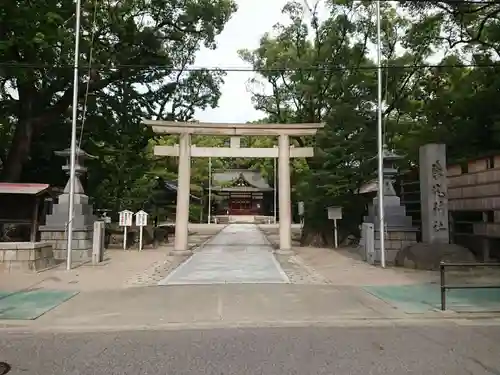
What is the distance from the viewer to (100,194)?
24953mm

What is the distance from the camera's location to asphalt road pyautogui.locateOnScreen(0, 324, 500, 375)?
212 inches

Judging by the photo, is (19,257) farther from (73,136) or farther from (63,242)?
(73,136)

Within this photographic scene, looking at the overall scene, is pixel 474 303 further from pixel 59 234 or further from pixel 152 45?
pixel 152 45

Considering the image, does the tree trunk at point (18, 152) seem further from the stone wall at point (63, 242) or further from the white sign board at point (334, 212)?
the white sign board at point (334, 212)

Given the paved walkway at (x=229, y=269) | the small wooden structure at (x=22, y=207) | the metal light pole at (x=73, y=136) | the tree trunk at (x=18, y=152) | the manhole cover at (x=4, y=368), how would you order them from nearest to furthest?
the manhole cover at (x=4, y=368)
the paved walkway at (x=229, y=269)
the metal light pole at (x=73, y=136)
the small wooden structure at (x=22, y=207)
the tree trunk at (x=18, y=152)

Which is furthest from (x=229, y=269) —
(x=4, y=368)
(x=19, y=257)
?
(x=4, y=368)

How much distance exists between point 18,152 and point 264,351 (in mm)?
19084

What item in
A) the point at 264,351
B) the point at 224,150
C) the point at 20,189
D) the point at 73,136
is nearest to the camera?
the point at 264,351

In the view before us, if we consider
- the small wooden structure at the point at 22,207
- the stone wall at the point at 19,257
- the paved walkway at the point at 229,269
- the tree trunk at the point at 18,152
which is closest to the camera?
the paved walkway at the point at 229,269

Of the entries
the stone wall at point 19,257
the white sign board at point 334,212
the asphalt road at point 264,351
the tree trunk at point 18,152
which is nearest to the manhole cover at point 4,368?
the asphalt road at point 264,351

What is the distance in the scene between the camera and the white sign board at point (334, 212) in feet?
75.2

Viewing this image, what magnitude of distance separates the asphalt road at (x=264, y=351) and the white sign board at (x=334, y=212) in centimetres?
1545

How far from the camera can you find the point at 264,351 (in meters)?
6.10

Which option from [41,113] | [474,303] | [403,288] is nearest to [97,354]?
[474,303]
